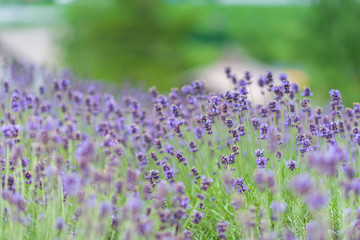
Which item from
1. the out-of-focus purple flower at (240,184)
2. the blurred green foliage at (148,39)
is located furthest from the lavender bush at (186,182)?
the blurred green foliage at (148,39)

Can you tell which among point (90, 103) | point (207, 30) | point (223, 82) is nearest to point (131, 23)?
point (223, 82)

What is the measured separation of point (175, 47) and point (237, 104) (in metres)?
11.2

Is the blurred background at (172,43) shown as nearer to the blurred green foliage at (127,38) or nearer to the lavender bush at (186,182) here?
the blurred green foliage at (127,38)

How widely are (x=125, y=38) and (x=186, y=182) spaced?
1099 cm

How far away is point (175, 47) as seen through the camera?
13641 millimetres

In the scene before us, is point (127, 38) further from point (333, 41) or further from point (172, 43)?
point (333, 41)

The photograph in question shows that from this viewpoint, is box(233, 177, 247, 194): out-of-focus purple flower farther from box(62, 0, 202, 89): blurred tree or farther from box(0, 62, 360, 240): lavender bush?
box(62, 0, 202, 89): blurred tree

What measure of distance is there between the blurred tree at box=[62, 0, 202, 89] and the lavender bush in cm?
978

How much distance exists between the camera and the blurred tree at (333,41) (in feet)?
33.9

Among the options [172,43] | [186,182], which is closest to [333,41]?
[172,43]

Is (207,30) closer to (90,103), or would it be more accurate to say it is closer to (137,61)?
(137,61)

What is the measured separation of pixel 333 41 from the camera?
34.3 ft

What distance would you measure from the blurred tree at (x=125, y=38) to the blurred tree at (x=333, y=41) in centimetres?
419

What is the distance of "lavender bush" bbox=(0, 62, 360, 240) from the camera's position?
1.80 metres
